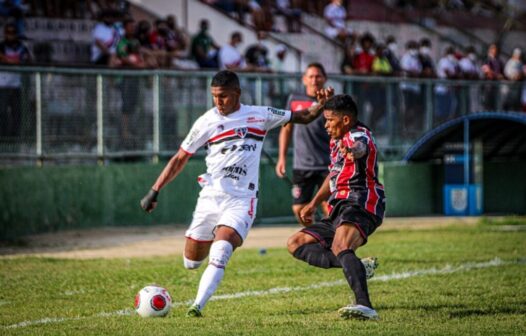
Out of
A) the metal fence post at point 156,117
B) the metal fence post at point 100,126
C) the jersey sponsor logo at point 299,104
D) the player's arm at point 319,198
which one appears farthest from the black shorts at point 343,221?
the metal fence post at point 156,117

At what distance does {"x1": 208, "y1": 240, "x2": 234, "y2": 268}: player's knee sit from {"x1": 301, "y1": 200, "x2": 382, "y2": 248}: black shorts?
0.82 meters

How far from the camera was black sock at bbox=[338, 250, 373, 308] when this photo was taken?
852 centimetres

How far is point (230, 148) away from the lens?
9.38 m

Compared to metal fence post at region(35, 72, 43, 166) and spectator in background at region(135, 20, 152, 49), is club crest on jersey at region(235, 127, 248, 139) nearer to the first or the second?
metal fence post at region(35, 72, 43, 166)

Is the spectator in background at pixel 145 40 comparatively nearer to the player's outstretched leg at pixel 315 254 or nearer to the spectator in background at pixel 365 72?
the spectator in background at pixel 365 72

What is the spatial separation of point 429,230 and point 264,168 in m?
3.47

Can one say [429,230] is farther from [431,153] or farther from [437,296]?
[437,296]

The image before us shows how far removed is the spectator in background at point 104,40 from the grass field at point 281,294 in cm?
600

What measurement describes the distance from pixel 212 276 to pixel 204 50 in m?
12.8

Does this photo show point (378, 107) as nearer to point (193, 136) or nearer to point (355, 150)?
point (193, 136)

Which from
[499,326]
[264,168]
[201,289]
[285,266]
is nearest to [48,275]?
[285,266]

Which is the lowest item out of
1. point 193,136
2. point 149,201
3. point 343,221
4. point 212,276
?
point 212,276

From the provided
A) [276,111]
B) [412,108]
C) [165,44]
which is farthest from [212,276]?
[412,108]

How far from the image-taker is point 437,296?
33.4 ft
